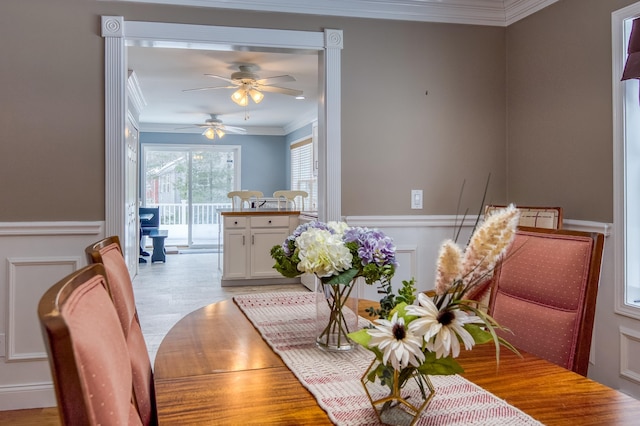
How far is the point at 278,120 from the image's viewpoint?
9539 mm

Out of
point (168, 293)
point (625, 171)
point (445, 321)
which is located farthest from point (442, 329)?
point (168, 293)

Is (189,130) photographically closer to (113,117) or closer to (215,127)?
(215,127)

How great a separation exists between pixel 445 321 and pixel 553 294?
3.02ft

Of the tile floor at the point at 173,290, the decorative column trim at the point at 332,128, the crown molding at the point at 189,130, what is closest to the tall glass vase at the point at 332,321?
the decorative column trim at the point at 332,128

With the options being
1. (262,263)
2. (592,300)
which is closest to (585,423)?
(592,300)

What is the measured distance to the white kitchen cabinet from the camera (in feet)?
20.0

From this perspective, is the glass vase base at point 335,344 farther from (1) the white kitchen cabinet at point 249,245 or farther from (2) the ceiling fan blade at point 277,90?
(1) the white kitchen cabinet at point 249,245

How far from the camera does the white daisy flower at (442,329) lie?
760mm

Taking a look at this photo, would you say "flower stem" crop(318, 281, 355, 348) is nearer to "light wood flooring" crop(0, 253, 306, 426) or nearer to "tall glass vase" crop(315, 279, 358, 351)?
"tall glass vase" crop(315, 279, 358, 351)

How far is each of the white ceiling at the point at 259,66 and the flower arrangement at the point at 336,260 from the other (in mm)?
2172

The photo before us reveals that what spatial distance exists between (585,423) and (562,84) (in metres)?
2.48

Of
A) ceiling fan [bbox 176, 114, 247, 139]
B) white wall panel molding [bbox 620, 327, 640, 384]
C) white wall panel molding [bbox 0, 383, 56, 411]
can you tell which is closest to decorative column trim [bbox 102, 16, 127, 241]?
white wall panel molding [bbox 0, 383, 56, 411]

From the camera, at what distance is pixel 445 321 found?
0.77m

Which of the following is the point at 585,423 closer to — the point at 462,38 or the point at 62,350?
the point at 62,350
